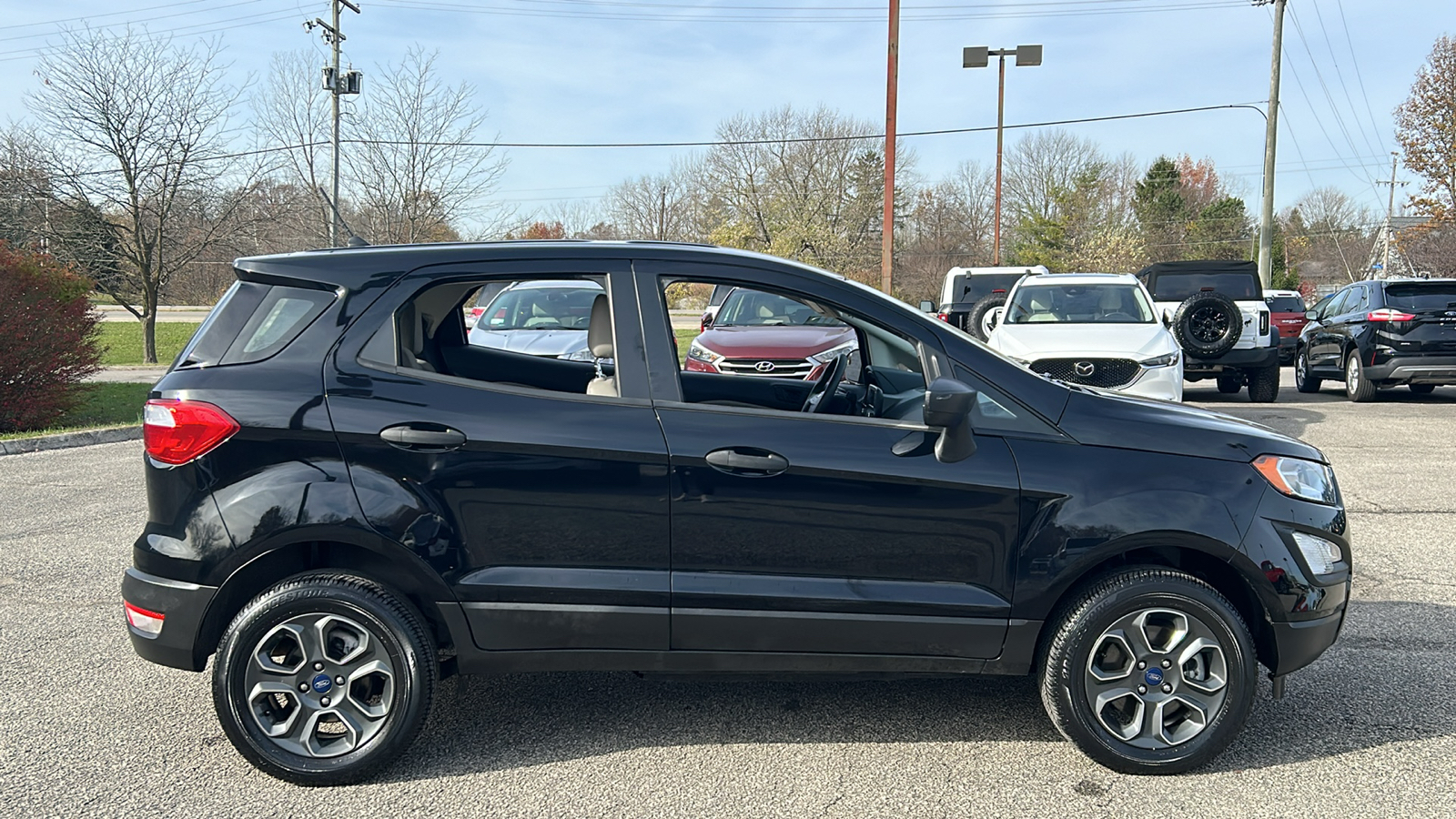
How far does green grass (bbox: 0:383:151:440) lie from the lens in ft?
36.8

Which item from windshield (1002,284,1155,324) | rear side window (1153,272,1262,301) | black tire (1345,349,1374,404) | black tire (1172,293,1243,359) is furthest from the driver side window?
rear side window (1153,272,1262,301)

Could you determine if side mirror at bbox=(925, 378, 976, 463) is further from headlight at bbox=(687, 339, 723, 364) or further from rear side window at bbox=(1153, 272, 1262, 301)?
rear side window at bbox=(1153, 272, 1262, 301)

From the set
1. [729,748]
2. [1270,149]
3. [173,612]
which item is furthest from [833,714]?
[1270,149]

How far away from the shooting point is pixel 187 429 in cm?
322

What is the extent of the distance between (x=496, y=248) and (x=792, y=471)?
4.27 feet

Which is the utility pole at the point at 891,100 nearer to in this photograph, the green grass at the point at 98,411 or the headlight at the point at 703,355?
the headlight at the point at 703,355

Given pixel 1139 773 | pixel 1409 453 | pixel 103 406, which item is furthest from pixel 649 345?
pixel 103 406

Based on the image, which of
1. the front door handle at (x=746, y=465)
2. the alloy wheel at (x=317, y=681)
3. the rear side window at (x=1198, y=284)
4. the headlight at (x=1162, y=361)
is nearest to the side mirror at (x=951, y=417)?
the front door handle at (x=746, y=465)

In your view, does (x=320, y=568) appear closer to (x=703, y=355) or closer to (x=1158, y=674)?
(x=1158, y=674)

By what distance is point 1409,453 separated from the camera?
9789 mm

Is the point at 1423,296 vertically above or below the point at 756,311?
above

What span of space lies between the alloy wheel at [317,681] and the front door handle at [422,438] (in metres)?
0.59

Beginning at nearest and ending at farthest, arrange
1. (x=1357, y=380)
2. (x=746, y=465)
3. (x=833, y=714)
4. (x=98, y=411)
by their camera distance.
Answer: (x=746, y=465), (x=833, y=714), (x=98, y=411), (x=1357, y=380)

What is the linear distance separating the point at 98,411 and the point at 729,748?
41.2 feet
